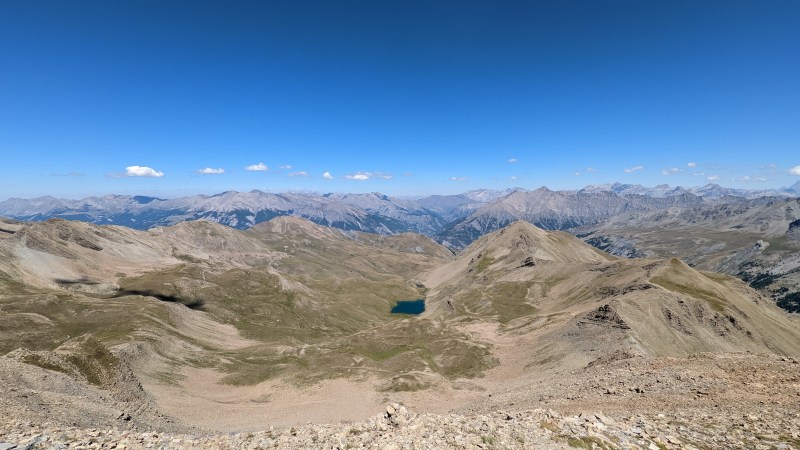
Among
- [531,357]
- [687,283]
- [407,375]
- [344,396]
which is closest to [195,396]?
[344,396]

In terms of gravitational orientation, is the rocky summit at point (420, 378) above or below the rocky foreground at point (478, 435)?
below

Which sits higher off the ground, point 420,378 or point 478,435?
point 478,435

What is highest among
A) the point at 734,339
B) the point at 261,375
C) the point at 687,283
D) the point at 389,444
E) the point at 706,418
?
the point at 389,444

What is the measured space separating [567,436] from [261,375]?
4780 inches

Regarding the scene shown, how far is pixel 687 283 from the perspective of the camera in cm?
17162

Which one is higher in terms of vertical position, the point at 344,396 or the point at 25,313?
the point at 25,313

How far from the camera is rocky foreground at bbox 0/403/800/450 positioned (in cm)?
2823

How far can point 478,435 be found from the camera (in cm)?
3044

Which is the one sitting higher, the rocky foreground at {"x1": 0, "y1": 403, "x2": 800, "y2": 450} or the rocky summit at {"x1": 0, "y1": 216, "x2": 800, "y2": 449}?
the rocky foreground at {"x1": 0, "y1": 403, "x2": 800, "y2": 450}

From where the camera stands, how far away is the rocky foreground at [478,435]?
92.6ft

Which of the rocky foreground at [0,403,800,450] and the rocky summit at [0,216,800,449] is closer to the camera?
the rocky foreground at [0,403,800,450]

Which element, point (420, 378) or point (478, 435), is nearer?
point (478, 435)

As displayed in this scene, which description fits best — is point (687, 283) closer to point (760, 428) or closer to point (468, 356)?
point (468, 356)

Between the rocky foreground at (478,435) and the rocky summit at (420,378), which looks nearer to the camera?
the rocky foreground at (478,435)
